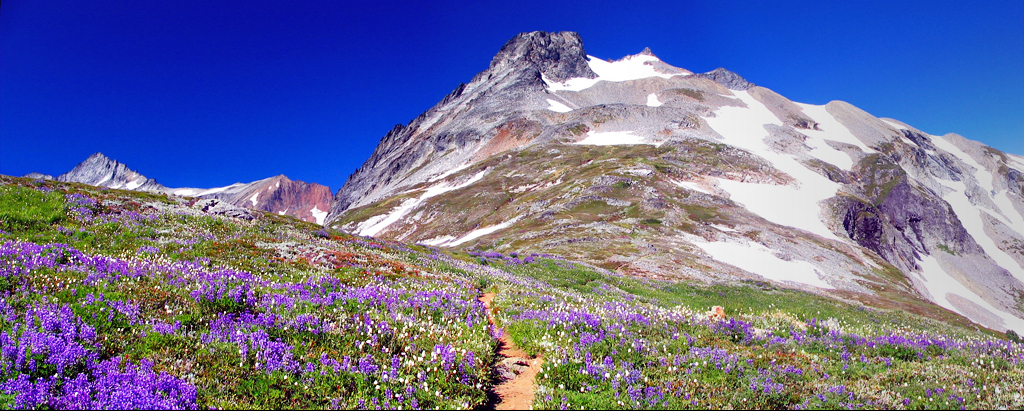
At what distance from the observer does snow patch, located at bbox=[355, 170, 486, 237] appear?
110 meters

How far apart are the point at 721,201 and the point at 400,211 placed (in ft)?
260

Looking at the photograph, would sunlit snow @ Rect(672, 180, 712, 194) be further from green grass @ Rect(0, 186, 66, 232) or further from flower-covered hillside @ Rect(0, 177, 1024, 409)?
green grass @ Rect(0, 186, 66, 232)

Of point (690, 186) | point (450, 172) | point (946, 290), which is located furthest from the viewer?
point (450, 172)

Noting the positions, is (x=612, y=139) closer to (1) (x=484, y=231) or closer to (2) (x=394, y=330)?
(1) (x=484, y=231)

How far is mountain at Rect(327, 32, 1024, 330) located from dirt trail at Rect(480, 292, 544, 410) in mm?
27200

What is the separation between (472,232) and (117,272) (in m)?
66.9

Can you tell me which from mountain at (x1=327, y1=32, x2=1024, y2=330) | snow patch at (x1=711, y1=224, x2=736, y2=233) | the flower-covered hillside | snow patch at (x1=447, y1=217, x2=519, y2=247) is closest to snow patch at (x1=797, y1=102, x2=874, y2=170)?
mountain at (x1=327, y1=32, x2=1024, y2=330)

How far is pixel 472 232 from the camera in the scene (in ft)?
251

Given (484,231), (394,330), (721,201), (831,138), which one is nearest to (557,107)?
(831,138)

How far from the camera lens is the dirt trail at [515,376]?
23.1 feet

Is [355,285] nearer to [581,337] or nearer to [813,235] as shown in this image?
[581,337]

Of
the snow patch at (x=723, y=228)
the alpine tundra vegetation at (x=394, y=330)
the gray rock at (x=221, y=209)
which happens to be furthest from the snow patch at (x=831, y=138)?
the gray rock at (x=221, y=209)

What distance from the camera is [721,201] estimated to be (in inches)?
3014

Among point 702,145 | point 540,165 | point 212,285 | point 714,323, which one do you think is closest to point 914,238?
point 702,145
